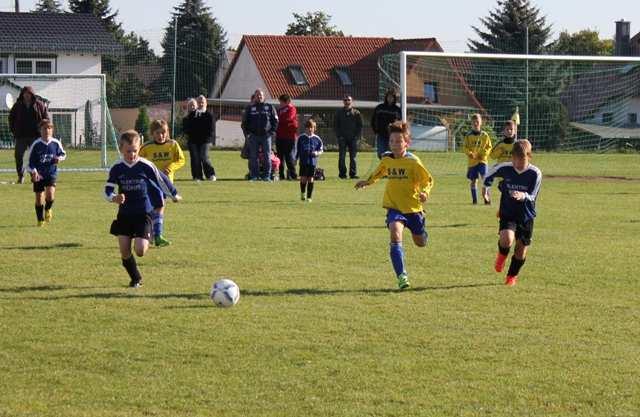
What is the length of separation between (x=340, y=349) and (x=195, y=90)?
1821 inches

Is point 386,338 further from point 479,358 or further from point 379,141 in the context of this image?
point 379,141

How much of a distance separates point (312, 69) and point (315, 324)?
178ft

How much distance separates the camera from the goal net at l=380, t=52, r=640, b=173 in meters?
37.2

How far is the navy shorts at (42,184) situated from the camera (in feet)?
50.9

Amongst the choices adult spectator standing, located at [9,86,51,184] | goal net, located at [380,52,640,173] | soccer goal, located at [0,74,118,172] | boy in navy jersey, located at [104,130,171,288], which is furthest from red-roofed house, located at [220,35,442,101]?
boy in navy jersey, located at [104,130,171,288]

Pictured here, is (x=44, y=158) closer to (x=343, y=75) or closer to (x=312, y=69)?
(x=312, y=69)

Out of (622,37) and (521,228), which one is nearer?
(521,228)

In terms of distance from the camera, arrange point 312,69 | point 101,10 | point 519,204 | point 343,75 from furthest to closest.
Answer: point 101,10, point 343,75, point 312,69, point 519,204

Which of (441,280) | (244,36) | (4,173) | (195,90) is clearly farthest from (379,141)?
(244,36)

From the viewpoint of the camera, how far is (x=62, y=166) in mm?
30938

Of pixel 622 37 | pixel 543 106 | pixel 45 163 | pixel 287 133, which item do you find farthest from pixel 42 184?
pixel 622 37

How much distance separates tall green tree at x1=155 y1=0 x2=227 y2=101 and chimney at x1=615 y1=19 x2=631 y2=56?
21.3m

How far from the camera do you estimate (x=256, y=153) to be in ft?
82.4

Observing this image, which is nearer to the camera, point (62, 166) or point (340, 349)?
point (340, 349)
